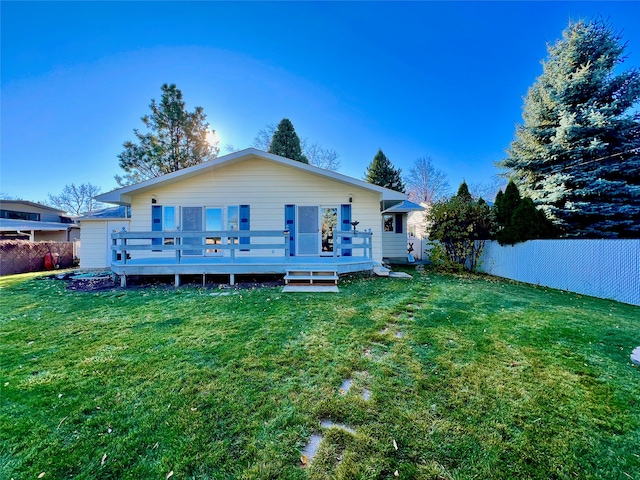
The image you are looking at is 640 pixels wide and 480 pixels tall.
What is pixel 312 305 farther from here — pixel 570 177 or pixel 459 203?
pixel 570 177

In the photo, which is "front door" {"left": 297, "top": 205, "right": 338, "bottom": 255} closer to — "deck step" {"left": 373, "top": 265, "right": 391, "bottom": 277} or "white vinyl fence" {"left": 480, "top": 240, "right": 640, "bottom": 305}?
"deck step" {"left": 373, "top": 265, "right": 391, "bottom": 277}

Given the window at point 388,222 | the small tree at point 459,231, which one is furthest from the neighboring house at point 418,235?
the small tree at point 459,231

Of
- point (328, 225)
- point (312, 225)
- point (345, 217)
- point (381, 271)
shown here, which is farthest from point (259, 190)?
point (381, 271)

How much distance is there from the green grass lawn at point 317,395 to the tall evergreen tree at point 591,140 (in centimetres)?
680

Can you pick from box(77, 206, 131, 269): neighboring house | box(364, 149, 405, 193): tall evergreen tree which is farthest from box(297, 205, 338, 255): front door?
box(364, 149, 405, 193): tall evergreen tree

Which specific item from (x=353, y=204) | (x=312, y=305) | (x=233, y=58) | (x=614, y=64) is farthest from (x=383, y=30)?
(x=312, y=305)

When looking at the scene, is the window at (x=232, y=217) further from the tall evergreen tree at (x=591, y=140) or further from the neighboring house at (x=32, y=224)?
the neighboring house at (x=32, y=224)

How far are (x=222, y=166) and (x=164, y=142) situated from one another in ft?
43.1

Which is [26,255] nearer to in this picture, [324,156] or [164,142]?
[164,142]

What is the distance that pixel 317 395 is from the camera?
2463 millimetres

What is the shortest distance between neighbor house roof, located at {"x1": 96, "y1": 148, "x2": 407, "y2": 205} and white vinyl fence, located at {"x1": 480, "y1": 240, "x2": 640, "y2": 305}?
4.50 m

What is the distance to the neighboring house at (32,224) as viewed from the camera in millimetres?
17844

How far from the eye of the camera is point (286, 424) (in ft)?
6.89

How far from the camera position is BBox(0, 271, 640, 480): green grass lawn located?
1.76 meters
